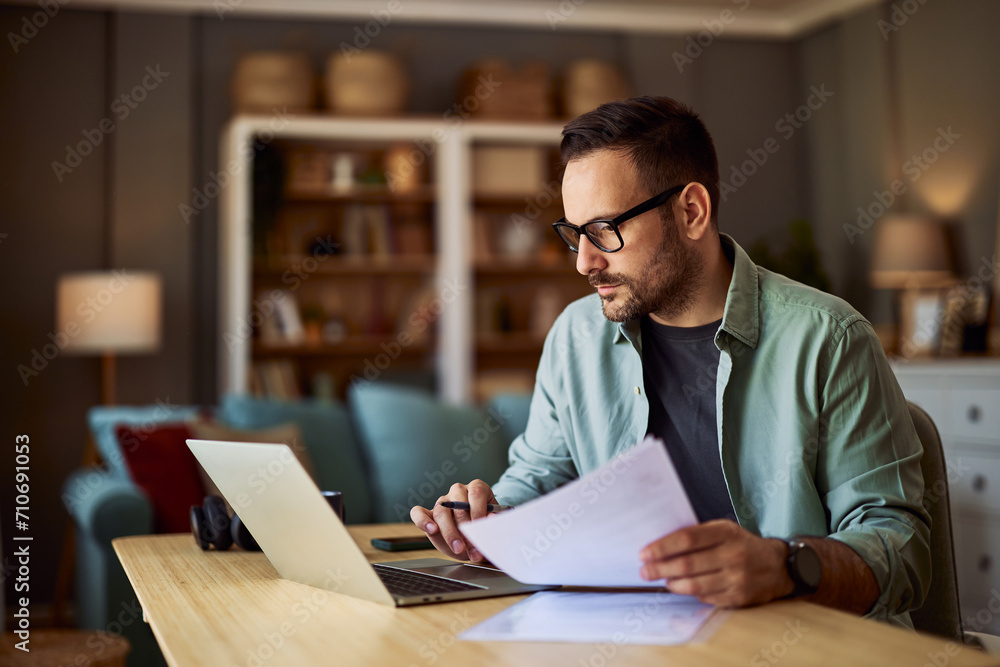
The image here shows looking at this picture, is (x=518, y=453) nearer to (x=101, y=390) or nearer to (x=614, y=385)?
(x=614, y=385)

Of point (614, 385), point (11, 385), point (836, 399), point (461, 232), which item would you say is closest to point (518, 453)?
point (614, 385)

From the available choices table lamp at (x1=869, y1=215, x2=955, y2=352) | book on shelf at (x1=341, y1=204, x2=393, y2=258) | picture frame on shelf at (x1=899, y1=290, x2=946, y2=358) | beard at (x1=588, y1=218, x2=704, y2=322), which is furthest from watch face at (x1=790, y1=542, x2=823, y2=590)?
book on shelf at (x1=341, y1=204, x2=393, y2=258)

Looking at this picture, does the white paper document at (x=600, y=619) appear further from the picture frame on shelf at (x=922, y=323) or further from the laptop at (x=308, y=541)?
the picture frame on shelf at (x=922, y=323)

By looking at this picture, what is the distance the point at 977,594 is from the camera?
313 cm

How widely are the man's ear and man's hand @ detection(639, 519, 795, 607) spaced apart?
2.02 feet

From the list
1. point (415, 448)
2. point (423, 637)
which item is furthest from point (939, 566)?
point (415, 448)

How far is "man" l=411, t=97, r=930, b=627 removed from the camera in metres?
1.17

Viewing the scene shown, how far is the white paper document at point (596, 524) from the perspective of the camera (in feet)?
2.68

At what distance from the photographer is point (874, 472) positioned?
118 centimetres

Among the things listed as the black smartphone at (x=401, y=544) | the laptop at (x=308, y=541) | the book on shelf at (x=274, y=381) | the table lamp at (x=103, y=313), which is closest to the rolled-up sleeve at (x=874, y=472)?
the laptop at (x=308, y=541)

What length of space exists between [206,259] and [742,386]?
12.4ft

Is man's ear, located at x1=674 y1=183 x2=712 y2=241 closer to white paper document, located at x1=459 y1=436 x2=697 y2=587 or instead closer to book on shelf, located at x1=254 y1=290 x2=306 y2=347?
white paper document, located at x1=459 y1=436 x2=697 y2=587

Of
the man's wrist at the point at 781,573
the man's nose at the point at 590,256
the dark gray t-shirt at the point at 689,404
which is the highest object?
the man's nose at the point at 590,256

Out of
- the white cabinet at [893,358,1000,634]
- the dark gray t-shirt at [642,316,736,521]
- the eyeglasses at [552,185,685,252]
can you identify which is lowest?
the white cabinet at [893,358,1000,634]
